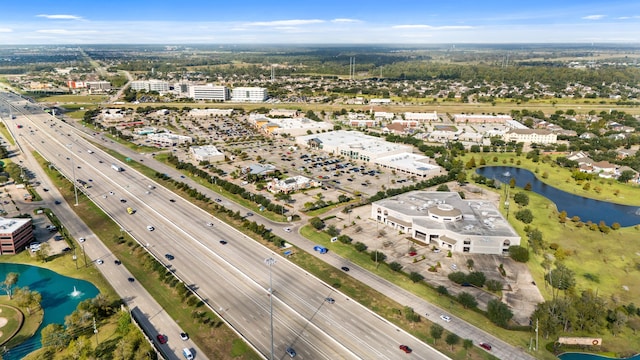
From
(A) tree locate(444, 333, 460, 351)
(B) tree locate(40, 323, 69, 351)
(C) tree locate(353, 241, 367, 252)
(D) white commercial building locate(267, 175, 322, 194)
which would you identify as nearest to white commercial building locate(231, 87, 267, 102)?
(D) white commercial building locate(267, 175, 322, 194)

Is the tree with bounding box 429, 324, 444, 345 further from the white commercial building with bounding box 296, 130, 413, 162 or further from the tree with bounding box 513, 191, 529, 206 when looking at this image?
the white commercial building with bounding box 296, 130, 413, 162

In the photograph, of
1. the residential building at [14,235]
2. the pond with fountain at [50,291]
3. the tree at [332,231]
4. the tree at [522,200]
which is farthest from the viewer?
the tree at [522,200]

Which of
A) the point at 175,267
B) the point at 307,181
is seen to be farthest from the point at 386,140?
the point at 175,267

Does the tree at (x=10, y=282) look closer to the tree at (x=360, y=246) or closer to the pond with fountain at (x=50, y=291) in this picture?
the pond with fountain at (x=50, y=291)

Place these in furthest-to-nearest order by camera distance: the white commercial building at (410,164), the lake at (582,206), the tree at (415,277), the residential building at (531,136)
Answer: the residential building at (531,136)
the white commercial building at (410,164)
the lake at (582,206)
the tree at (415,277)

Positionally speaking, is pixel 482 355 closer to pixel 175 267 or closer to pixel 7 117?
pixel 175 267

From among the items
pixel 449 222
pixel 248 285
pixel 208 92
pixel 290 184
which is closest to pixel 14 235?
pixel 248 285

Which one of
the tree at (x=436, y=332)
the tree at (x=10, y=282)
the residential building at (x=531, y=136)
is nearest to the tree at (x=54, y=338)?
the tree at (x=10, y=282)
